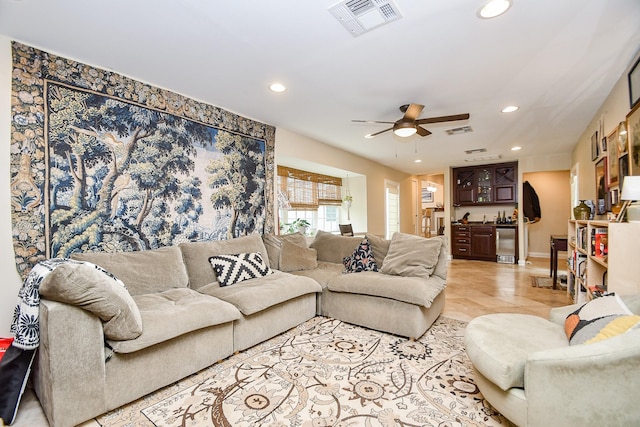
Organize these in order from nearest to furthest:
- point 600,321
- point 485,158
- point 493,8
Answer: point 600,321 < point 493,8 < point 485,158

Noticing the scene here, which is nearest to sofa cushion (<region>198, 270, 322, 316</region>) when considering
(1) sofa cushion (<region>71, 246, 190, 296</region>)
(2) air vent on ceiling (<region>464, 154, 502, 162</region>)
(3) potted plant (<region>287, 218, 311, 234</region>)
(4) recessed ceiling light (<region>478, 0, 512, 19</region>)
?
(1) sofa cushion (<region>71, 246, 190, 296</region>)

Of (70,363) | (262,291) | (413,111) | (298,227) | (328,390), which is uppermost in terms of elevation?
(413,111)

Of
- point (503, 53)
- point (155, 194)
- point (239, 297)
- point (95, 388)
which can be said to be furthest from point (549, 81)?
point (95, 388)

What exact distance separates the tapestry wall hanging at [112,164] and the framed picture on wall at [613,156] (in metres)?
3.95

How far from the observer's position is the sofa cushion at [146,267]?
2.29 meters

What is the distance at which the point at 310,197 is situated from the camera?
212 inches

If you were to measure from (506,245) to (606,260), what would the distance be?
4930 millimetres

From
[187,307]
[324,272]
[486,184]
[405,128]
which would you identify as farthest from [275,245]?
[486,184]

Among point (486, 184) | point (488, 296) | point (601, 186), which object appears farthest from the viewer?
point (486, 184)

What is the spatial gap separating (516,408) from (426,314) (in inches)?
53.0

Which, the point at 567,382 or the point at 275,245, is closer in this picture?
the point at 567,382

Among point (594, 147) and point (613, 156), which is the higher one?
point (594, 147)

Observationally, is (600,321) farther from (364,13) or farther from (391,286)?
(364,13)

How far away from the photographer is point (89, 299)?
1.58 meters
